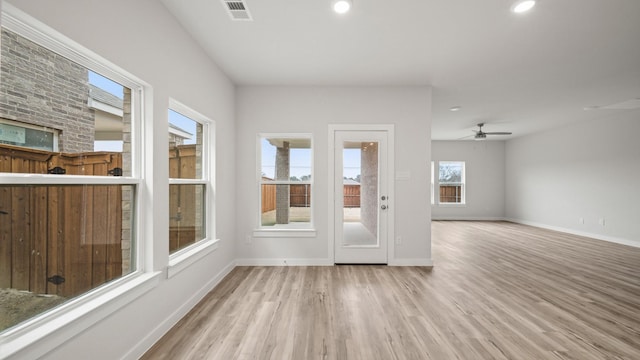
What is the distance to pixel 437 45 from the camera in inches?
114

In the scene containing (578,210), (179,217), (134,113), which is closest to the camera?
(134,113)

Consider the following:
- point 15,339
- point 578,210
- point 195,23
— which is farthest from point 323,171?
point 578,210

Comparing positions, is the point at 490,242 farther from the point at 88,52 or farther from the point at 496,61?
the point at 88,52

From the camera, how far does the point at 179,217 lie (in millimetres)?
2684

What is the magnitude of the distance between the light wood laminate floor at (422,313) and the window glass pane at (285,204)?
0.73 meters

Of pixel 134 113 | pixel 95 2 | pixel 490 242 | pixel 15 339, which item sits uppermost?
pixel 95 2

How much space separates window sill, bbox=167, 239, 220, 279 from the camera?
2.37 meters

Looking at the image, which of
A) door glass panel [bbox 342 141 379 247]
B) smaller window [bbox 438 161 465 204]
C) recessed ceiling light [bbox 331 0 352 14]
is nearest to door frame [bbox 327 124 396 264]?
door glass panel [bbox 342 141 379 247]

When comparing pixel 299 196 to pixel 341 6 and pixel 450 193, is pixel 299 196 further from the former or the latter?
pixel 450 193

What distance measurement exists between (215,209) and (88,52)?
2.09 metres

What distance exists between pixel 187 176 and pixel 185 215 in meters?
0.42

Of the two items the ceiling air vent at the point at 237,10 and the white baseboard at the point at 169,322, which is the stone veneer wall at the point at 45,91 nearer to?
the ceiling air vent at the point at 237,10

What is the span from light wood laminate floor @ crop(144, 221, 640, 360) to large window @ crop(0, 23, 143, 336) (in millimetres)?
876

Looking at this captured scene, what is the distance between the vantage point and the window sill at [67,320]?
3.97 feet
